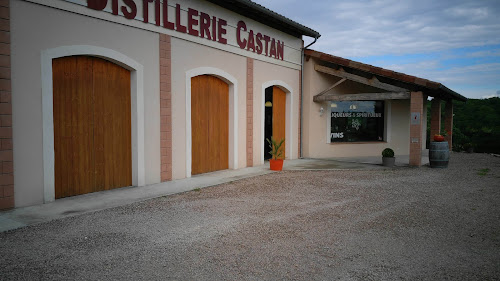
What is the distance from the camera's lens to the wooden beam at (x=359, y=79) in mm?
10547

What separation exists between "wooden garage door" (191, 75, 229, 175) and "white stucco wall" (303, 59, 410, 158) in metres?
3.97

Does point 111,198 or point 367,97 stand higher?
point 367,97

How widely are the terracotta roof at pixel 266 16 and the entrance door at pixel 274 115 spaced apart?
2.00 metres

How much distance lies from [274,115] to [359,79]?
2968 millimetres

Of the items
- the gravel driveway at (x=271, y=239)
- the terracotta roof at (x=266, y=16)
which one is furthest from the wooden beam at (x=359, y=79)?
the gravel driveway at (x=271, y=239)

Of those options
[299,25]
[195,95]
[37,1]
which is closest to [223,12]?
[195,95]

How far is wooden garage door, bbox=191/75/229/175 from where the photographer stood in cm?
841

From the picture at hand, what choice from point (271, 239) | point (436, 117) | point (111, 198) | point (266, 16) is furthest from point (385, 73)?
point (111, 198)

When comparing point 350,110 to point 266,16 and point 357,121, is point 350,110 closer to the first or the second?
point 357,121

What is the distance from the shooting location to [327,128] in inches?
500

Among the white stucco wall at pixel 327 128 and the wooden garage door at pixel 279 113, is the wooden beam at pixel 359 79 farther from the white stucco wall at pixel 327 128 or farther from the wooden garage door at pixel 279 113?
the wooden garage door at pixel 279 113

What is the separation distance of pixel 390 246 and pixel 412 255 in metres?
0.28

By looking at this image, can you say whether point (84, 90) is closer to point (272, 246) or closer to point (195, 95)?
point (195, 95)

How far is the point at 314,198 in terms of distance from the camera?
611 cm
